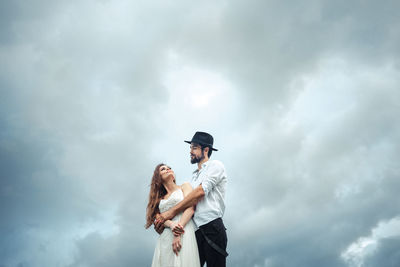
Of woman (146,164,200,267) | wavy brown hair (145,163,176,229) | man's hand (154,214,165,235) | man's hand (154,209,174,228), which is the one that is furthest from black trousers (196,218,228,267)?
wavy brown hair (145,163,176,229)

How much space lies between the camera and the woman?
6.67 metres

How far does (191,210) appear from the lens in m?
6.84

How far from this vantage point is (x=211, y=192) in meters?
6.83

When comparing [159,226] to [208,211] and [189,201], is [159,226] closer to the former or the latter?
[189,201]

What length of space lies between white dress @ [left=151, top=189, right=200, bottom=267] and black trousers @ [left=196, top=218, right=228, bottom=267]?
8.6 inches

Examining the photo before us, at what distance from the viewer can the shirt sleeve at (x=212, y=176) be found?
261 inches

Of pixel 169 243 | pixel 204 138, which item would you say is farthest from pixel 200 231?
pixel 204 138

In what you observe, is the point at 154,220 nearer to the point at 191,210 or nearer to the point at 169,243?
the point at 169,243

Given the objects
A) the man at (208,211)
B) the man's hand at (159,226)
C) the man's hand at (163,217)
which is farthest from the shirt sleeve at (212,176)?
the man's hand at (159,226)

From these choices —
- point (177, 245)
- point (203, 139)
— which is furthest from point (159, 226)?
point (203, 139)

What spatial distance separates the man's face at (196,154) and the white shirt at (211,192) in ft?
1.31

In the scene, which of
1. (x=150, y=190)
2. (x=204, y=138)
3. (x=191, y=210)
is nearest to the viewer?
(x=191, y=210)

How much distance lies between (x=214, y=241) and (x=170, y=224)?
1.21 metres

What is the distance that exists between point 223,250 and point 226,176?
166cm
